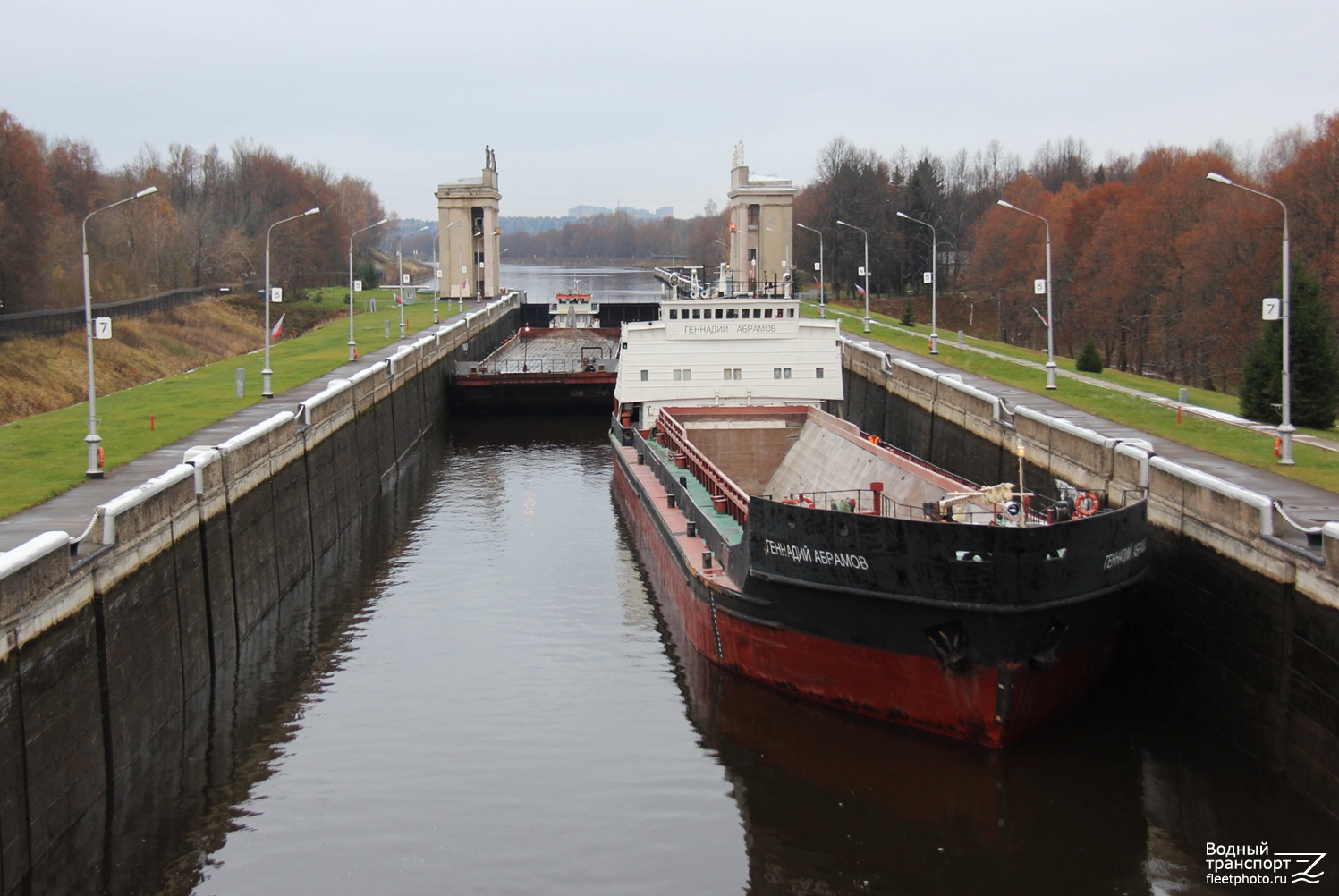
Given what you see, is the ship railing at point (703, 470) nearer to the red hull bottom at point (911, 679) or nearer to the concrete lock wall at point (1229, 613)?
the red hull bottom at point (911, 679)

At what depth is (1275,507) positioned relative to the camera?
1662cm

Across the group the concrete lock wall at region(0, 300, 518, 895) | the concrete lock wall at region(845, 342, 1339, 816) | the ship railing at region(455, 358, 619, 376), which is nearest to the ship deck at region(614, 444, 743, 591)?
the concrete lock wall at region(845, 342, 1339, 816)

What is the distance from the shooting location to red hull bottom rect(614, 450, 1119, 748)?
55.1ft

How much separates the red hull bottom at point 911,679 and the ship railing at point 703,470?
208cm

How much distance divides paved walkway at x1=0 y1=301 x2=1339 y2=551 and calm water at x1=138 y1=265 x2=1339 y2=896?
408 centimetres

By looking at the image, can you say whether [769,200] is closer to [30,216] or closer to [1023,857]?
[30,216]

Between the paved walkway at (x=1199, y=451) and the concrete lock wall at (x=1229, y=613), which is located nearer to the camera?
the concrete lock wall at (x=1229, y=613)

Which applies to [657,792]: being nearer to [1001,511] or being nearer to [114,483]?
[1001,511]

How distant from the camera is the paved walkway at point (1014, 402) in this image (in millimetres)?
19094

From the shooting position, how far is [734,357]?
1391 inches

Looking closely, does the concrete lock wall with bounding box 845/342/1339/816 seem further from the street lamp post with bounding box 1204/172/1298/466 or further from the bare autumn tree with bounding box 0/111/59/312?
the bare autumn tree with bounding box 0/111/59/312

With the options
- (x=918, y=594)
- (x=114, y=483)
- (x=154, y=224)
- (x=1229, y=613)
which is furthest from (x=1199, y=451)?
(x=154, y=224)

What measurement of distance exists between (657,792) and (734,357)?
20.1 m

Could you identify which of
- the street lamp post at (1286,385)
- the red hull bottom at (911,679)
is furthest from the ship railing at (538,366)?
the red hull bottom at (911,679)
